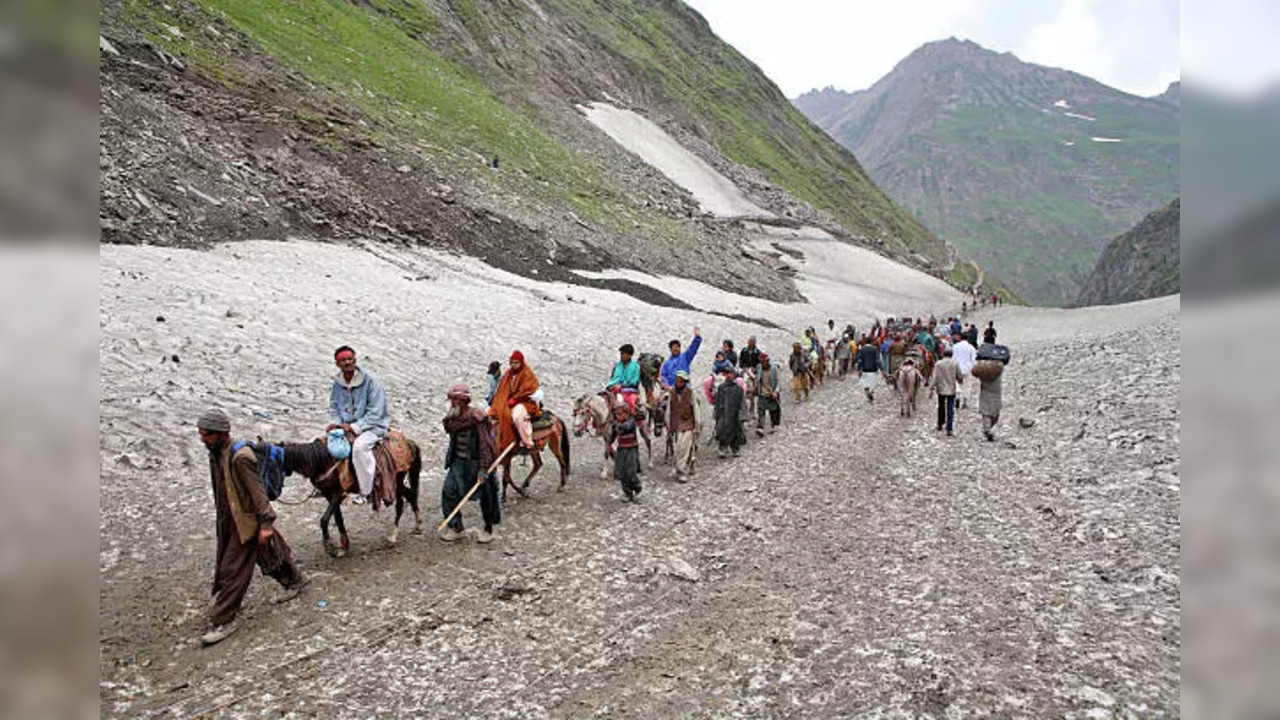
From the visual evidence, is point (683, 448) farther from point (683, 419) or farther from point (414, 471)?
point (414, 471)

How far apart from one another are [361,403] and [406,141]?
3409cm

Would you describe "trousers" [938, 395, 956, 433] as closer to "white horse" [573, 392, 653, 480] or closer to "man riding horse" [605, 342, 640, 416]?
"white horse" [573, 392, 653, 480]

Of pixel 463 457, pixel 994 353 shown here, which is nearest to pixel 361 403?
pixel 463 457

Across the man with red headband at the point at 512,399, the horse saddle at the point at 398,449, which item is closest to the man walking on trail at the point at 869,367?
the man with red headband at the point at 512,399

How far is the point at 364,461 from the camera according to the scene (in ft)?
30.7

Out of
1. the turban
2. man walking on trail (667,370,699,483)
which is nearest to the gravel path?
man walking on trail (667,370,699,483)

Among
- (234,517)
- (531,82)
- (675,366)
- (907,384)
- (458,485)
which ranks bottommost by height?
(458,485)

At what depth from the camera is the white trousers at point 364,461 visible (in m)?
9.30

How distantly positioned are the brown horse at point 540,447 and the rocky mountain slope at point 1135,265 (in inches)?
4675

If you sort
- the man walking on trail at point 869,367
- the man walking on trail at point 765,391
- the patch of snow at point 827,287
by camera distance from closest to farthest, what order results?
the man walking on trail at point 765,391, the man walking on trail at point 869,367, the patch of snow at point 827,287

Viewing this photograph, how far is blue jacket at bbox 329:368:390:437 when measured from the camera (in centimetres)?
974

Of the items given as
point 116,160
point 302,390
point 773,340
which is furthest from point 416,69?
point 302,390

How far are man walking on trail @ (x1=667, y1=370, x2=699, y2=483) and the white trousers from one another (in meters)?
6.55

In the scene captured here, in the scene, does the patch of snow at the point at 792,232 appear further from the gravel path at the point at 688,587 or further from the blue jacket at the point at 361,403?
the blue jacket at the point at 361,403
